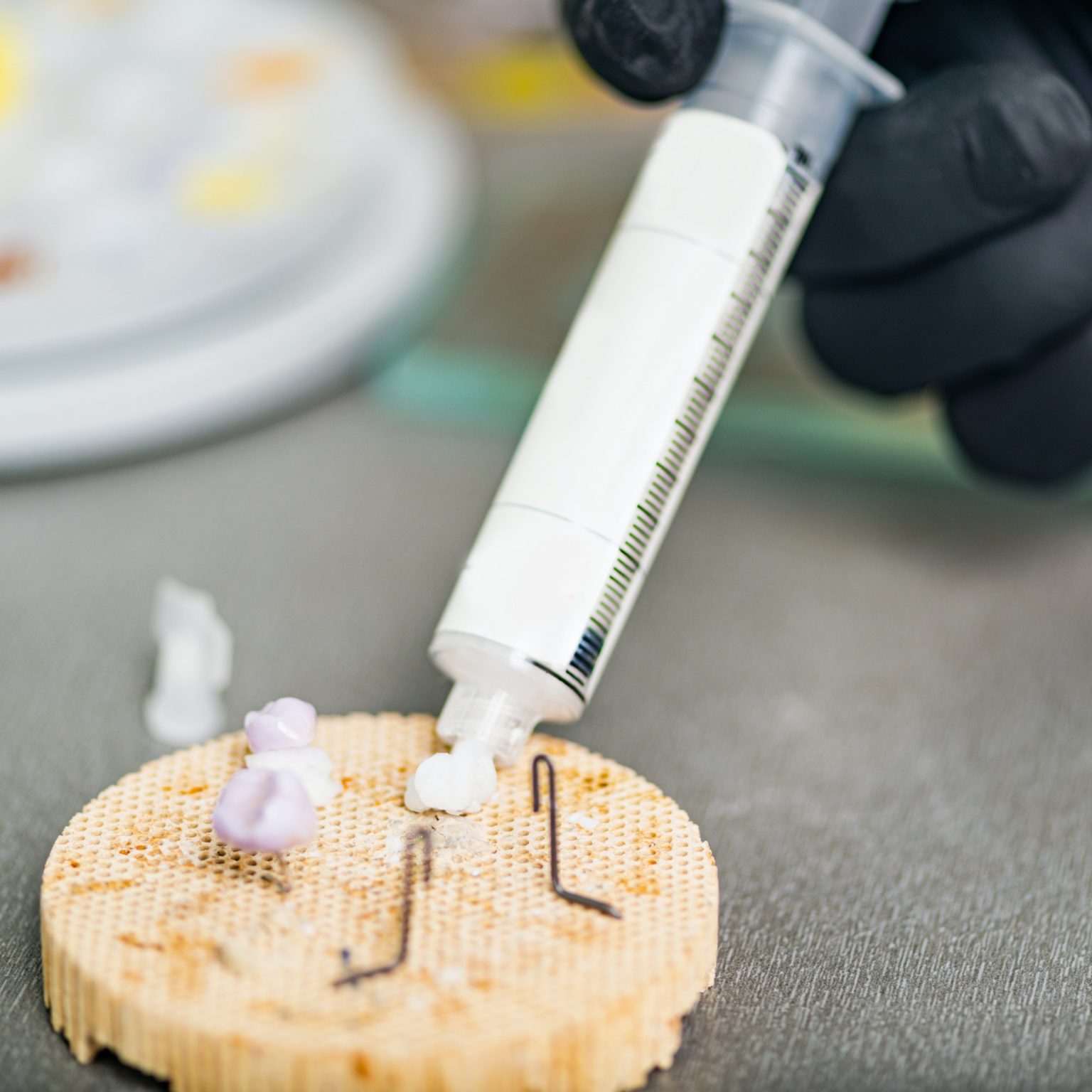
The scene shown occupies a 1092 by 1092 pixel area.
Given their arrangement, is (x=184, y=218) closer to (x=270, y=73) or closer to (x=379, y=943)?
(x=270, y=73)

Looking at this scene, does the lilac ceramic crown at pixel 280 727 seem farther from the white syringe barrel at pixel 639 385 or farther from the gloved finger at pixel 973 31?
the gloved finger at pixel 973 31

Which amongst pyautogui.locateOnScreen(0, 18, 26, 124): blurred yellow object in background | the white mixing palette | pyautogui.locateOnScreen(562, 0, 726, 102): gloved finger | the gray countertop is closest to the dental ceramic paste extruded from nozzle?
the gray countertop

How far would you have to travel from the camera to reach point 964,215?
26.4 inches

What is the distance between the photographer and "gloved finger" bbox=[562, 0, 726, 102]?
561 millimetres

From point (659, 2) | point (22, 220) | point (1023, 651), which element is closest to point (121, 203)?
point (22, 220)

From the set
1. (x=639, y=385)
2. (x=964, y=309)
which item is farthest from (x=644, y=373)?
(x=964, y=309)

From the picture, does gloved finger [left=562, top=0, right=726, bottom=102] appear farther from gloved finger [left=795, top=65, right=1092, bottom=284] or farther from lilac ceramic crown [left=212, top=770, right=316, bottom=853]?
lilac ceramic crown [left=212, top=770, right=316, bottom=853]

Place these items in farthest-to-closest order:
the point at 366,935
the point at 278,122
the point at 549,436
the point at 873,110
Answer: the point at 278,122 → the point at 873,110 → the point at 549,436 → the point at 366,935

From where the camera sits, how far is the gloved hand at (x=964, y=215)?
625mm

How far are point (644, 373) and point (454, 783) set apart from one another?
191mm

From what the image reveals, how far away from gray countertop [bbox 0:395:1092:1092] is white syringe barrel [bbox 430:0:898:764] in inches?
5.2

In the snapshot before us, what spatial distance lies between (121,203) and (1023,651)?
26.8 inches

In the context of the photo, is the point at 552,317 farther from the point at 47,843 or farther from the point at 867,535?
the point at 47,843

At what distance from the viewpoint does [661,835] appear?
0.47 metres
